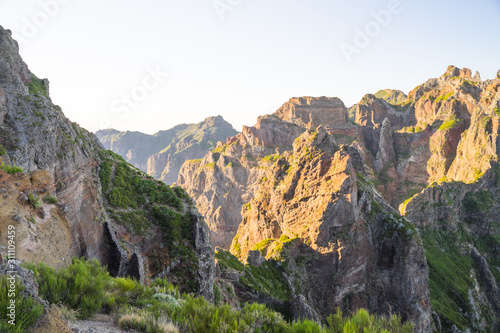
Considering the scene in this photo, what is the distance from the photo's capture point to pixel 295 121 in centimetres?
14362

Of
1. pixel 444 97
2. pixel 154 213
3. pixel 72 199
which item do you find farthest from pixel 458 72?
pixel 72 199

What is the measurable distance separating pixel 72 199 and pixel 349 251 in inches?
1543

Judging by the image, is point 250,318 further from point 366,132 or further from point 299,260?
point 366,132

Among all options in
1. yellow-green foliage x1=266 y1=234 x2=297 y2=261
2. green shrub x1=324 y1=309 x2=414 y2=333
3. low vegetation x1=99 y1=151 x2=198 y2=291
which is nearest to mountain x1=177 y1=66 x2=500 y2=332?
yellow-green foliage x1=266 y1=234 x2=297 y2=261

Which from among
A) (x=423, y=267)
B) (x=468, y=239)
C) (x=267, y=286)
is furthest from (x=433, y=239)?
(x=267, y=286)

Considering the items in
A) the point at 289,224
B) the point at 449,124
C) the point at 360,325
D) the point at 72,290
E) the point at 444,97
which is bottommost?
the point at 289,224

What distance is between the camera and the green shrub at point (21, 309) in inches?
212

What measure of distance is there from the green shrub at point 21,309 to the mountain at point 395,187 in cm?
2871

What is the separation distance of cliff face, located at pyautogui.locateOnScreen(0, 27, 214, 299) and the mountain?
35.5 feet

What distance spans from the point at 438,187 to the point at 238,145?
85.3 meters

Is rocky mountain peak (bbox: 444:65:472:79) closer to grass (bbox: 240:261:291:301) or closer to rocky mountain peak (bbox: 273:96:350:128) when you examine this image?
rocky mountain peak (bbox: 273:96:350:128)

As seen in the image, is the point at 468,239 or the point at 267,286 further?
the point at 468,239

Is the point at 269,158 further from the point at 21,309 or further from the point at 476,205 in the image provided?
the point at 21,309

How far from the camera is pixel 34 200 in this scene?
39.4ft
